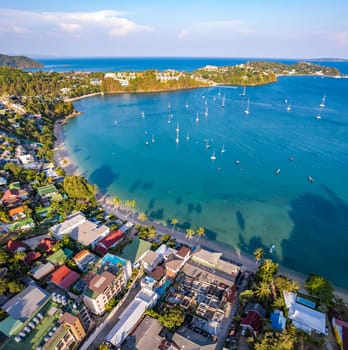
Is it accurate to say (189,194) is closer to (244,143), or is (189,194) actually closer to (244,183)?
(244,183)

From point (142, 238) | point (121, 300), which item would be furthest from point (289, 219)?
point (121, 300)

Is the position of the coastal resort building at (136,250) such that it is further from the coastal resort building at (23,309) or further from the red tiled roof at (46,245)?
the coastal resort building at (23,309)

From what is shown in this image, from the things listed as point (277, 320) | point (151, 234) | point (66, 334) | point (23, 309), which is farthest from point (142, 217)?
point (277, 320)

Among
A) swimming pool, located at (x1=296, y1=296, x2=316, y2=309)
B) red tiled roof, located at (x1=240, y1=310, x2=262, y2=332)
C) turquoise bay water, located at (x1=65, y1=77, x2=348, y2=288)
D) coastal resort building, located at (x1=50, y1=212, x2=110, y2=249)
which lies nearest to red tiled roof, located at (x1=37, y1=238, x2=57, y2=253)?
coastal resort building, located at (x1=50, y1=212, x2=110, y2=249)

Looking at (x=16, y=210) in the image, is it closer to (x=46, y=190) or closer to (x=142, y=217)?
(x=46, y=190)

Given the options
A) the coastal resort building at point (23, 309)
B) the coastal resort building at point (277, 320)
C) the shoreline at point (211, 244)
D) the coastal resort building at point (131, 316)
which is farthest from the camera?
the shoreline at point (211, 244)

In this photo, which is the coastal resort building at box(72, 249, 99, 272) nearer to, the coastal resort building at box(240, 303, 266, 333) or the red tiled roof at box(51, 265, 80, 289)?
the red tiled roof at box(51, 265, 80, 289)

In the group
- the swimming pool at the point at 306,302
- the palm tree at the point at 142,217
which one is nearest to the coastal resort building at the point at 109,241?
the palm tree at the point at 142,217
